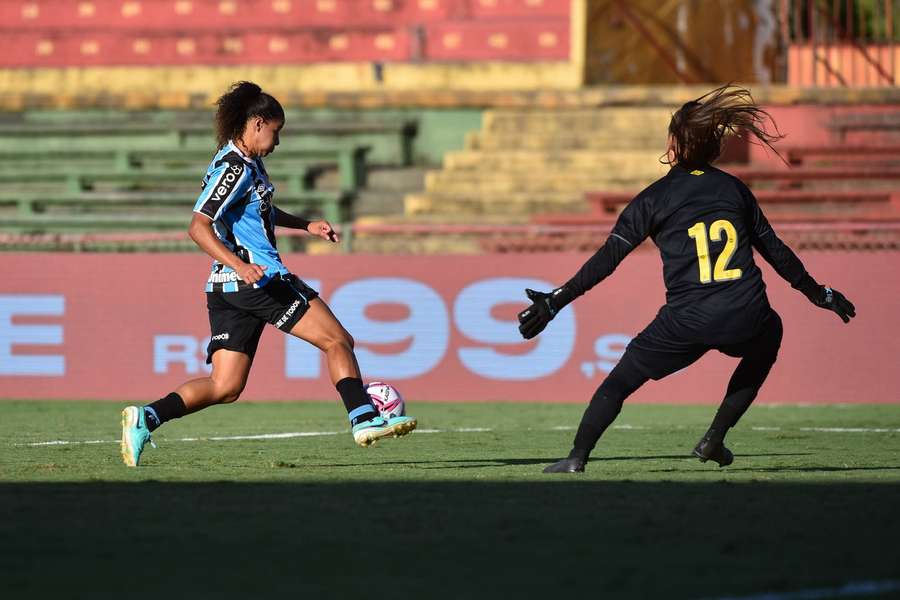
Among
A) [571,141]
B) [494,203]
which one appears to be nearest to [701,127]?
[494,203]

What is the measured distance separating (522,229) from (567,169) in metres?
5.73

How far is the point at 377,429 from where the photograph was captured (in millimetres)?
8305

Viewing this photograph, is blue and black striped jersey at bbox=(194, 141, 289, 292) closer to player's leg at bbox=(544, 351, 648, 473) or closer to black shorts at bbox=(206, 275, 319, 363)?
black shorts at bbox=(206, 275, 319, 363)

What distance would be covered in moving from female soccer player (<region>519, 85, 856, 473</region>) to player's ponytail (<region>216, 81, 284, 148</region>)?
1782mm

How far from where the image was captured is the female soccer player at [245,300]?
8.41m

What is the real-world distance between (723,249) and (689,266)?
0.60 feet

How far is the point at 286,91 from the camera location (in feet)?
78.8

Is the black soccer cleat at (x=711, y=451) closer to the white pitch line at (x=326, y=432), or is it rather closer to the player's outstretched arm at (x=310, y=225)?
the player's outstretched arm at (x=310, y=225)
